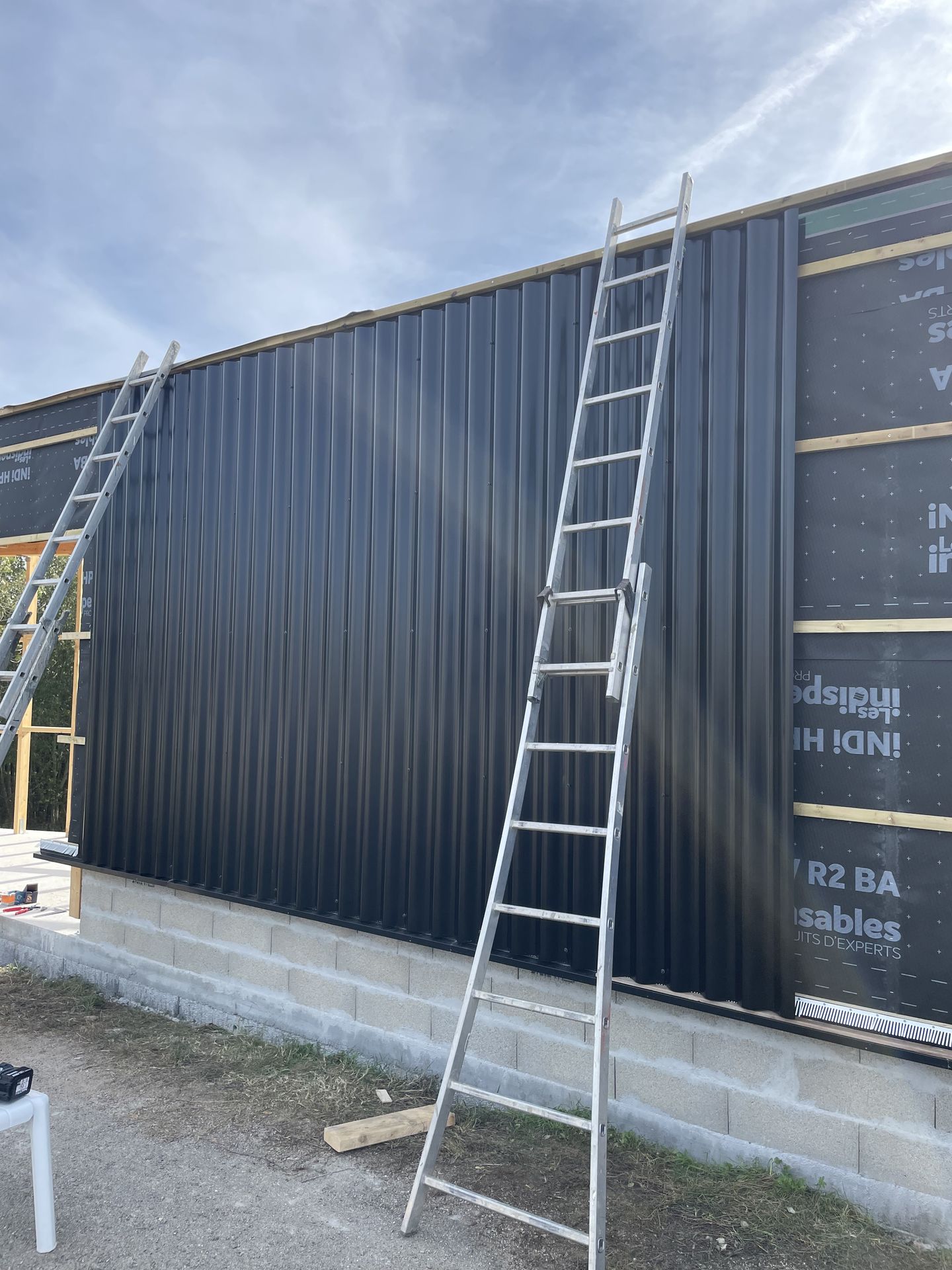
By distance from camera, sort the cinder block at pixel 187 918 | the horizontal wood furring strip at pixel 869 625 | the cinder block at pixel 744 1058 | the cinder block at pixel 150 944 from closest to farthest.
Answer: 1. the horizontal wood furring strip at pixel 869 625
2. the cinder block at pixel 744 1058
3. the cinder block at pixel 187 918
4. the cinder block at pixel 150 944

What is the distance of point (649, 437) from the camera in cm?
374

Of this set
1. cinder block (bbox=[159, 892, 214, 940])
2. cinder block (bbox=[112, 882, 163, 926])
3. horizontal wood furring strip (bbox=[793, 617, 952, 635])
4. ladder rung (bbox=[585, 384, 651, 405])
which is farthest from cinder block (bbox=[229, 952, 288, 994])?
ladder rung (bbox=[585, 384, 651, 405])

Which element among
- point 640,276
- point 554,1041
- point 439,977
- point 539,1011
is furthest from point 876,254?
point 439,977

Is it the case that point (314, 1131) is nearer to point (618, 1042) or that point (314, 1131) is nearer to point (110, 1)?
point (618, 1042)

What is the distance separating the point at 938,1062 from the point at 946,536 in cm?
206

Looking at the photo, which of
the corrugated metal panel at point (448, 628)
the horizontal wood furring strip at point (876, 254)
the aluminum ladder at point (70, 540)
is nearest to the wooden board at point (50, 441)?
the aluminum ladder at point (70, 540)

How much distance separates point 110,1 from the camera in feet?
18.2

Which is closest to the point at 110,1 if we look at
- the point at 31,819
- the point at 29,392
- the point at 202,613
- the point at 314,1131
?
the point at 29,392

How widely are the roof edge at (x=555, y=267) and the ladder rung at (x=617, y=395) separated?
82 centimetres

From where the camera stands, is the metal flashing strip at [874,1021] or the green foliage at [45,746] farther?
the green foliage at [45,746]

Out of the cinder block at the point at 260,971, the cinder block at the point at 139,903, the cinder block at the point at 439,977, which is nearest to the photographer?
the cinder block at the point at 439,977

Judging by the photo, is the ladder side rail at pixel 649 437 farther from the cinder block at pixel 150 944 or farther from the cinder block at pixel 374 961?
the cinder block at pixel 150 944

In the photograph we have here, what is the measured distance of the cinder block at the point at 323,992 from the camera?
515 cm

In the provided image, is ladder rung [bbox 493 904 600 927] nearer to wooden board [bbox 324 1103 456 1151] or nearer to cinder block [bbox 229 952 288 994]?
wooden board [bbox 324 1103 456 1151]
